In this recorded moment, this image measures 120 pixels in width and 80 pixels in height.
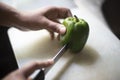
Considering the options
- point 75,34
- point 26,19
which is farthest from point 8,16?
point 75,34

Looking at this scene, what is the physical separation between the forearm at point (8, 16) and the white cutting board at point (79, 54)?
4 cm

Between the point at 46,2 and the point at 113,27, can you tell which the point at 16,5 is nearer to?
the point at 46,2

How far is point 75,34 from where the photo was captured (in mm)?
663

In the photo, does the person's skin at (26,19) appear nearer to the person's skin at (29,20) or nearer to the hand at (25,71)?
the person's skin at (29,20)

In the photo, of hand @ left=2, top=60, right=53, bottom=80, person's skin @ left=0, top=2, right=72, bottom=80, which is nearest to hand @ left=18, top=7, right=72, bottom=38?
person's skin @ left=0, top=2, right=72, bottom=80

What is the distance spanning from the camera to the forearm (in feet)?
2.28

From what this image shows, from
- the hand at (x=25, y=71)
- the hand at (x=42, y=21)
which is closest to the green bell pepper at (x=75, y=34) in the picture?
the hand at (x=42, y=21)

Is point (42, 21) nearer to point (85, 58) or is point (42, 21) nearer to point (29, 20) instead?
point (29, 20)

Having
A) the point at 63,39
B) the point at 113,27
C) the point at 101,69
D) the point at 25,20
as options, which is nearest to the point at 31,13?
the point at 25,20

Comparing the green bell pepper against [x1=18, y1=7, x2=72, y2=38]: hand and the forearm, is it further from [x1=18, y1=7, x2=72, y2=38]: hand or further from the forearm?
the forearm

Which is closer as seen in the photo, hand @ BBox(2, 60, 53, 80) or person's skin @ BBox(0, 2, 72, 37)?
hand @ BBox(2, 60, 53, 80)

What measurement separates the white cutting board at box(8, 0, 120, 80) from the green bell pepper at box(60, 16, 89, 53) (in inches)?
1.3

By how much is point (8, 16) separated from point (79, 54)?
24 centimetres

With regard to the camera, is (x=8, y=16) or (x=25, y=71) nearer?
(x=25, y=71)
